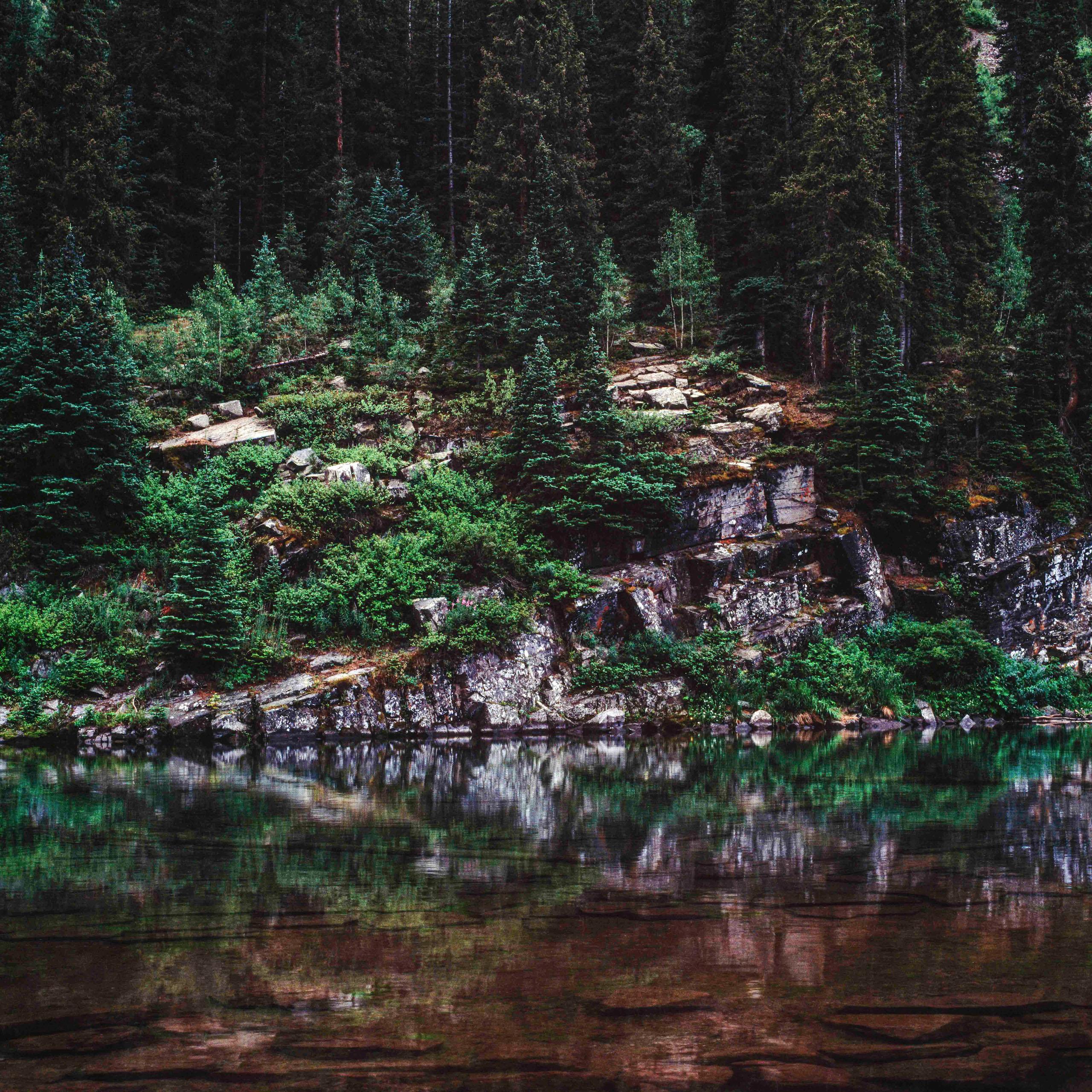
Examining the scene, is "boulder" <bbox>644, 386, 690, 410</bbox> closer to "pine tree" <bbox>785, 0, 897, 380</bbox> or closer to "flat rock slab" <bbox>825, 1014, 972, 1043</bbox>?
"pine tree" <bbox>785, 0, 897, 380</bbox>

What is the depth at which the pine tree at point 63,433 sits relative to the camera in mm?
22000

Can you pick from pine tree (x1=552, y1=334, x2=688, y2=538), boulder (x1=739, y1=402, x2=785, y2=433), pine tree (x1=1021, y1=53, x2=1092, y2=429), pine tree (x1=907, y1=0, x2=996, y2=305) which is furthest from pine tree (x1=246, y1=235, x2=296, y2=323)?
pine tree (x1=1021, y1=53, x2=1092, y2=429)

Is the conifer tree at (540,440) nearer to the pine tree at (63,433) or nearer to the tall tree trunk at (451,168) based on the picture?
the pine tree at (63,433)

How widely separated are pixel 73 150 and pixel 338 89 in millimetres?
13815

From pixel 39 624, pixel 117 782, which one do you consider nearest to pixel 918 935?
pixel 117 782

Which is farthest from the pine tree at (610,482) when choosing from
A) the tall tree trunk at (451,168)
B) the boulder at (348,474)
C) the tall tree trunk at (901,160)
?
the tall tree trunk at (451,168)

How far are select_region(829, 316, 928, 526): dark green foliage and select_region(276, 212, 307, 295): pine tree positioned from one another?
74.4 feet

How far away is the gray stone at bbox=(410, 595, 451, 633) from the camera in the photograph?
811 inches

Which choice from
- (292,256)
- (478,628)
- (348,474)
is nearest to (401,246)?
(292,256)

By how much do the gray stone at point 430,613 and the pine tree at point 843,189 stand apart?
57.3 ft

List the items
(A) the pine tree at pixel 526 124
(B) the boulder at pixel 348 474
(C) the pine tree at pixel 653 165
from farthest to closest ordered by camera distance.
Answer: (C) the pine tree at pixel 653 165 → (A) the pine tree at pixel 526 124 → (B) the boulder at pixel 348 474

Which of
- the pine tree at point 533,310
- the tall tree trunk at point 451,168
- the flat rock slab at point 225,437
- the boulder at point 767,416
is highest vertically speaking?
the tall tree trunk at point 451,168

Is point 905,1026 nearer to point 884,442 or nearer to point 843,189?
point 884,442

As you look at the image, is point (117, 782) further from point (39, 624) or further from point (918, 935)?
point (918, 935)
